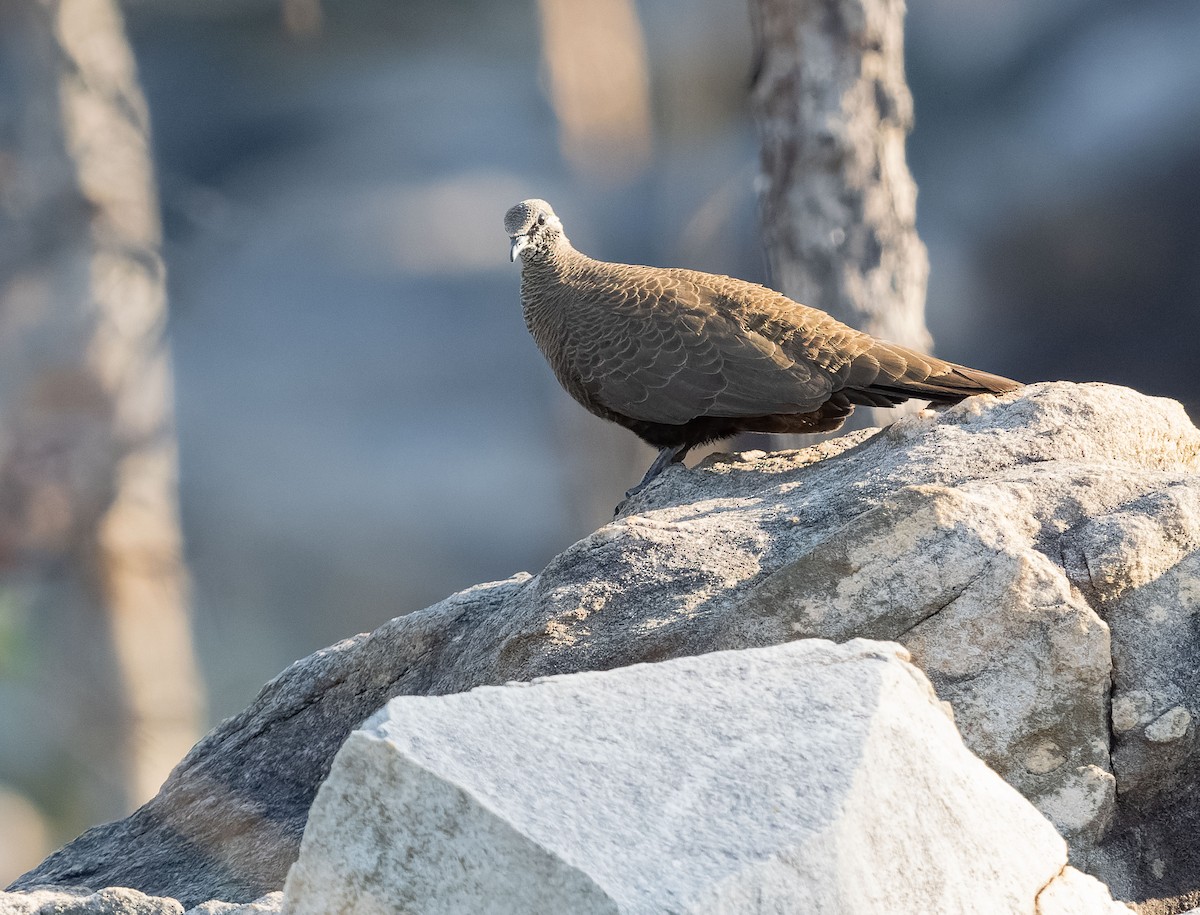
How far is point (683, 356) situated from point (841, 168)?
96.8 inches

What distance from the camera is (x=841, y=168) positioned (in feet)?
19.4

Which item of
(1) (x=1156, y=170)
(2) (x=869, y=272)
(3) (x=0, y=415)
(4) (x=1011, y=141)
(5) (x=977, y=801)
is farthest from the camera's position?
(4) (x=1011, y=141)

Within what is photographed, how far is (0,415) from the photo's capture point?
7910 millimetres

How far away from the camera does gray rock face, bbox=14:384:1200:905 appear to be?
237cm

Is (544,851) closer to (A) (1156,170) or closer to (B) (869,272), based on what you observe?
(B) (869,272)

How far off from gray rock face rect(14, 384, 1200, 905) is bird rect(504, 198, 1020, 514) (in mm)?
364

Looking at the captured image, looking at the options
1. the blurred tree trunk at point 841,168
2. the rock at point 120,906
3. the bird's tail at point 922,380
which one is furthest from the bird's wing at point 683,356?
the blurred tree trunk at point 841,168

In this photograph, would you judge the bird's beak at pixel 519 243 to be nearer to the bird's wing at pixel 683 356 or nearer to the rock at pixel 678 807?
the bird's wing at pixel 683 356

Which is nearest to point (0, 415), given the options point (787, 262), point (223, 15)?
point (223, 15)

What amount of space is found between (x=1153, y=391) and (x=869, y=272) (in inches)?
125

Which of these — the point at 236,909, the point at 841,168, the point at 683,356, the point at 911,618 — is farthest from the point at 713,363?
the point at 841,168

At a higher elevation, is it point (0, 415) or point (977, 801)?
point (0, 415)

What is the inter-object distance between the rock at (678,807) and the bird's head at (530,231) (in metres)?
2.68

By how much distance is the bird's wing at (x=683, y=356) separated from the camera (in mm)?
3736
